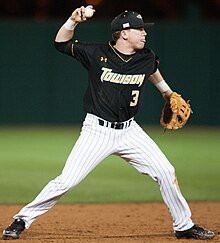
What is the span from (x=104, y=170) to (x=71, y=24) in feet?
17.9

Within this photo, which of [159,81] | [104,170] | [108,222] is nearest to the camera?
[159,81]

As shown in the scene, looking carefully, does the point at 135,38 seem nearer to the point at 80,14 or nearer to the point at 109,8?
the point at 80,14

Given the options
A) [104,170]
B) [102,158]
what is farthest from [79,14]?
[104,170]

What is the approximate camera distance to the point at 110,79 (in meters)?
6.16

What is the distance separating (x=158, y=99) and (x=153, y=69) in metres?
12.4

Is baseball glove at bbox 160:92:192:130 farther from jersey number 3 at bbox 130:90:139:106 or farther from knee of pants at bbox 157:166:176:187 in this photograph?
knee of pants at bbox 157:166:176:187

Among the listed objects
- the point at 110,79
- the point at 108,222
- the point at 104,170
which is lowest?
the point at 104,170

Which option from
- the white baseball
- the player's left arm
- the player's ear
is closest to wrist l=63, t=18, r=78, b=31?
the white baseball

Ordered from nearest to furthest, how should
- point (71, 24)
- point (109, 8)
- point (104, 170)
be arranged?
point (71, 24) → point (104, 170) → point (109, 8)

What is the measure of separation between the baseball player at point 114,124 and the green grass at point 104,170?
8.47ft

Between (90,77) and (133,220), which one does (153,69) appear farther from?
(133,220)

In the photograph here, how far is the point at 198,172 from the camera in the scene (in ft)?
36.3

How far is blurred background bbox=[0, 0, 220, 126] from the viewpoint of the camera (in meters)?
18.7

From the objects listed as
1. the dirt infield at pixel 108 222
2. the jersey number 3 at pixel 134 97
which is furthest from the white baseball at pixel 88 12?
the dirt infield at pixel 108 222
